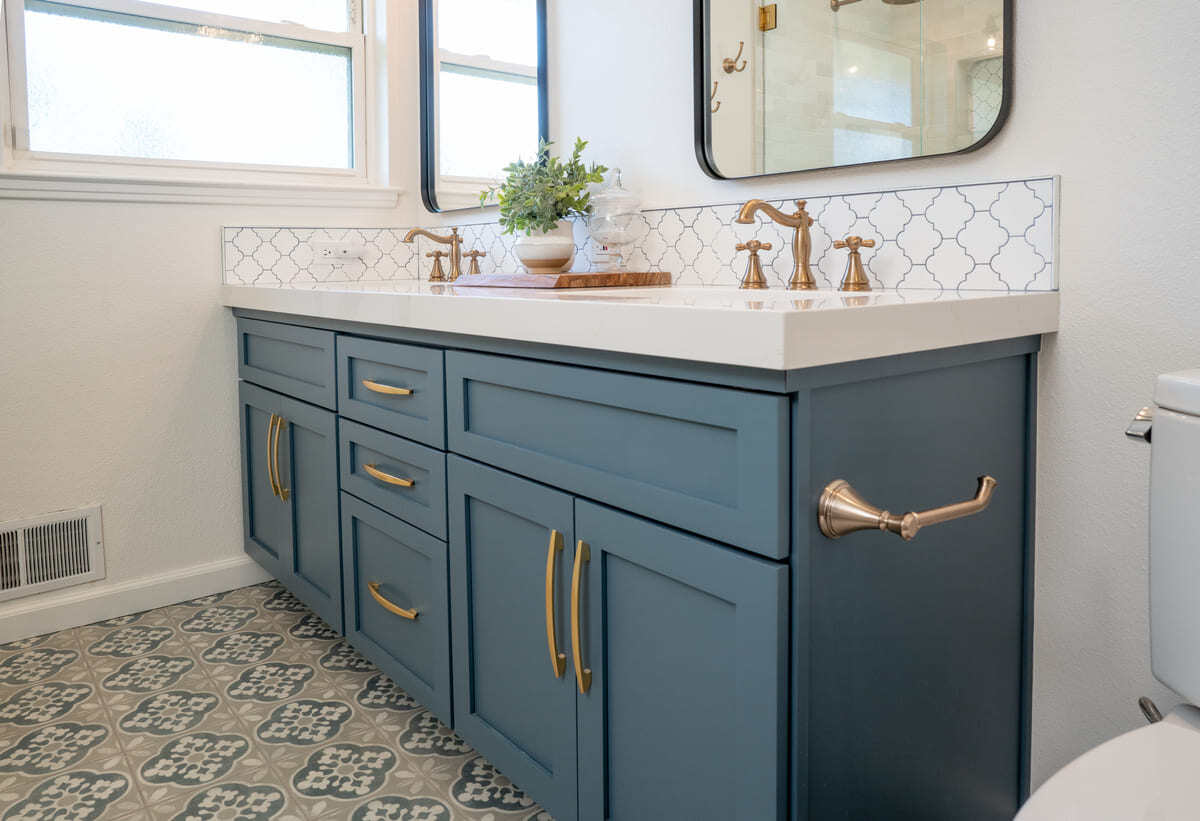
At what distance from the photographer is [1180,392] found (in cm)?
100

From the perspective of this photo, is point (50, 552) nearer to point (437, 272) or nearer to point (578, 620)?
point (437, 272)

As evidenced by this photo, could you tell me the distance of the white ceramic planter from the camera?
2.03 m

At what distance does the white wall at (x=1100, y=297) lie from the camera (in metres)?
1.18

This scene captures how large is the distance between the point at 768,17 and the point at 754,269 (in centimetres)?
47

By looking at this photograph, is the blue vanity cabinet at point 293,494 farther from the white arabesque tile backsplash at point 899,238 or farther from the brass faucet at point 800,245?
the brass faucet at point 800,245

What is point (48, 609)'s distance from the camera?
2291 millimetres

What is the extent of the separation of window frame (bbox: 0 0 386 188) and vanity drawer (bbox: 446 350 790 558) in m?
1.43

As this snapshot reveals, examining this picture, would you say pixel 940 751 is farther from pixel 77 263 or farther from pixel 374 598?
pixel 77 263

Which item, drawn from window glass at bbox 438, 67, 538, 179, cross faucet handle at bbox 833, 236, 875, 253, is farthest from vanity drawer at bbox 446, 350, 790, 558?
window glass at bbox 438, 67, 538, 179

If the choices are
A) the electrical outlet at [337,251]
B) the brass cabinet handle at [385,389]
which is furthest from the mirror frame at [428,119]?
the brass cabinet handle at [385,389]

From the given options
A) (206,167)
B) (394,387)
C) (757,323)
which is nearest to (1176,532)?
(757,323)

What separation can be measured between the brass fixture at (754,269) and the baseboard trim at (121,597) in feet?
5.77

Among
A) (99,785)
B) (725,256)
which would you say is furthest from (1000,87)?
(99,785)

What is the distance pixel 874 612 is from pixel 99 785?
1.41 metres
